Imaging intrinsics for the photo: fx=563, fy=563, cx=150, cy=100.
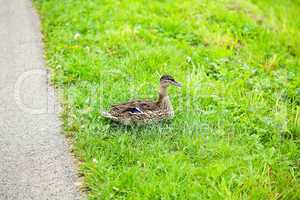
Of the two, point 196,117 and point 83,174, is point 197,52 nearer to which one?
point 196,117

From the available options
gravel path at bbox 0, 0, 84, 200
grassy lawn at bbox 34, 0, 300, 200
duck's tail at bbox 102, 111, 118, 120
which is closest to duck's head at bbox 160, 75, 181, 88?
grassy lawn at bbox 34, 0, 300, 200

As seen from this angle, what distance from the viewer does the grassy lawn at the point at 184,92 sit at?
598 cm

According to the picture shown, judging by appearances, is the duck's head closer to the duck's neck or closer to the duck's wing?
the duck's neck

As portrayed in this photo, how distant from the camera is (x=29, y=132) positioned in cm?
716

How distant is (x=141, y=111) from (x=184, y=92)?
1.49 metres

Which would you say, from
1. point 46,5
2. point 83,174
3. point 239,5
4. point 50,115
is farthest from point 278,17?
point 83,174

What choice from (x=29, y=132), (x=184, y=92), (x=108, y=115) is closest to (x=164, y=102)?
(x=108, y=115)

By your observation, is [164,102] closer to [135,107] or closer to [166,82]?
[166,82]

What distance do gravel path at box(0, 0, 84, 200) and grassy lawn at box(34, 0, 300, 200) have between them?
219 millimetres

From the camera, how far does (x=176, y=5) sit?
1230 centimetres

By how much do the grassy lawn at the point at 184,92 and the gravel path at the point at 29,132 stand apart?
22cm

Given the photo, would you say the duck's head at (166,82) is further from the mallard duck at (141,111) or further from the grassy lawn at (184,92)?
the grassy lawn at (184,92)

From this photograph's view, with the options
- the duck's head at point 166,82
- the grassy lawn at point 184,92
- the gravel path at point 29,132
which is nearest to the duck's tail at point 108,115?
the grassy lawn at point 184,92

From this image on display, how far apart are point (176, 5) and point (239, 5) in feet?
6.20
